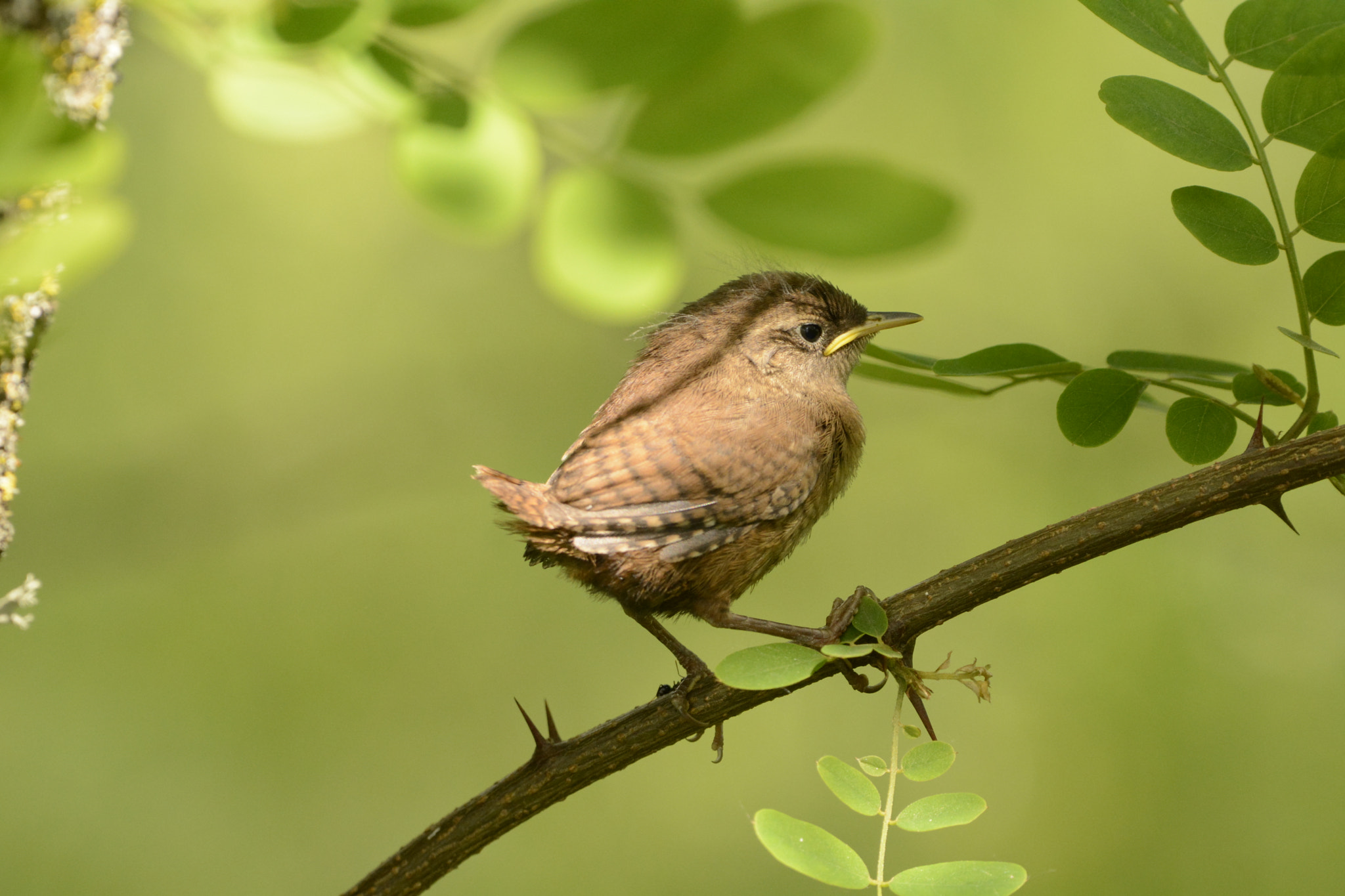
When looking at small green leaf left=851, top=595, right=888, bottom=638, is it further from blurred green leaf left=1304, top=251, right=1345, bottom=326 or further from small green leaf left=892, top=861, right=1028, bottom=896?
blurred green leaf left=1304, top=251, right=1345, bottom=326

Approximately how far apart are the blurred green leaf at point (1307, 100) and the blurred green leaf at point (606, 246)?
76cm

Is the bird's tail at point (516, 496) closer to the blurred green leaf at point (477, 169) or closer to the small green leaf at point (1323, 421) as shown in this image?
the blurred green leaf at point (477, 169)

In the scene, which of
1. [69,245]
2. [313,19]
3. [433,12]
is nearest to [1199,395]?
[433,12]

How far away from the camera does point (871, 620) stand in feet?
4.56

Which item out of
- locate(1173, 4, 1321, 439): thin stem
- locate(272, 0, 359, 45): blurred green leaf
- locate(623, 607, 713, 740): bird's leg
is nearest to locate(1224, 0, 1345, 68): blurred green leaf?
locate(1173, 4, 1321, 439): thin stem

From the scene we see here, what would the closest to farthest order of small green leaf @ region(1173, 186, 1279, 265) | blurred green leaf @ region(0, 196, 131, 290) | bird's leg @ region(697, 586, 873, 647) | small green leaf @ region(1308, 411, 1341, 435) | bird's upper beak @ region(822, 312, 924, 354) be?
blurred green leaf @ region(0, 196, 131, 290), small green leaf @ region(1173, 186, 1279, 265), bird's leg @ region(697, 586, 873, 647), small green leaf @ region(1308, 411, 1341, 435), bird's upper beak @ region(822, 312, 924, 354)

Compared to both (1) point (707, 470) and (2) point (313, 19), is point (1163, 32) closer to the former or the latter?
(1) point (707, 470)

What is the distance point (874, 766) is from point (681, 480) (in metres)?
0.55

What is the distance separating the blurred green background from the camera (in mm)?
3863

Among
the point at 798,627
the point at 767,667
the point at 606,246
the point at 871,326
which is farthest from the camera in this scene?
the point at 871,326

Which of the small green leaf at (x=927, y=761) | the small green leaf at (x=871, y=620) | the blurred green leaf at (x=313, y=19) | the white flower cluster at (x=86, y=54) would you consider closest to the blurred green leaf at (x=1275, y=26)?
the small green leaf at (x=871, y=620)

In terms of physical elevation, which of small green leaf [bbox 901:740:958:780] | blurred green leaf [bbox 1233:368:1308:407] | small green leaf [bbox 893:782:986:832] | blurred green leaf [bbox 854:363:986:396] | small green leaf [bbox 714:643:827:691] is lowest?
small green leaf [bbox 893:782:986:832]

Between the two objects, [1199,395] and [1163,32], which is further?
[1199,395]

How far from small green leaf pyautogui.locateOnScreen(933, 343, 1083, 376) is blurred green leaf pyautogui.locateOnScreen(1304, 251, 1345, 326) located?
12.3 inches
